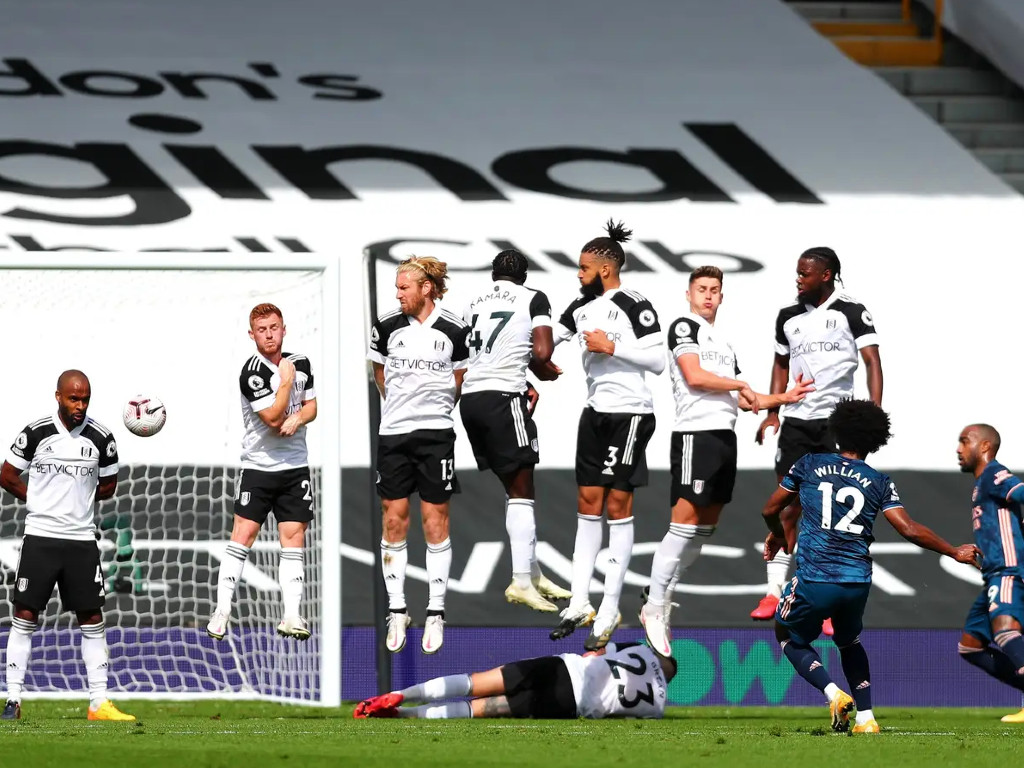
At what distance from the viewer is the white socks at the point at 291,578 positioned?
8.94 metres

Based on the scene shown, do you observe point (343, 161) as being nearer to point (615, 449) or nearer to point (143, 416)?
point (143, 416)

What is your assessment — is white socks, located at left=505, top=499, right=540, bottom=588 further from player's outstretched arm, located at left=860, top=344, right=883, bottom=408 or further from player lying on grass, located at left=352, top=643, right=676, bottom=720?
player's outstretched arm, located at left=860, top=344, right=883, bottom=408

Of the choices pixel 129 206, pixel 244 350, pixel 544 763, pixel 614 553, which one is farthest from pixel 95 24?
pixel 544 763

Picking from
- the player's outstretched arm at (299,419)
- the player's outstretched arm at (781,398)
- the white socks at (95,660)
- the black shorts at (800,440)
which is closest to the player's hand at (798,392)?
the player's outstretched arm at (781,398)

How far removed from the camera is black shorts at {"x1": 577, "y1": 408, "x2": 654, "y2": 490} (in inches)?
342

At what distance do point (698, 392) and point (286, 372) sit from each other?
7.34 feet

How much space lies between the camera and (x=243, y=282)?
34.4 ft

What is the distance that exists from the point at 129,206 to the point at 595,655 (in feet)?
23.8

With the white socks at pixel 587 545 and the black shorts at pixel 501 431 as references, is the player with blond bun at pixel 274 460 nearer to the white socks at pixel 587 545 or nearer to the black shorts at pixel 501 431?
Result: the black shorts at pixel 501 431

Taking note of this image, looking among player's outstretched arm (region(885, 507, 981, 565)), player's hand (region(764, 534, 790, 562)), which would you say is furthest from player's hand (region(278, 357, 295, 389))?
player's outstretched arm (region(885, 507, 981, 565))

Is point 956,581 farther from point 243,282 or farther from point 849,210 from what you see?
point 243,282

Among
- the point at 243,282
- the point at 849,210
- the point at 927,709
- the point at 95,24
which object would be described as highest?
the point at 95,24

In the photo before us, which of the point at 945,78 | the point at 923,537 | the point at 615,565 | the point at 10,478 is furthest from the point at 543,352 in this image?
the point at 945,78

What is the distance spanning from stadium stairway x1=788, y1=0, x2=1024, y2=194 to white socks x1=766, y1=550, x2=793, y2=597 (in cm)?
663
